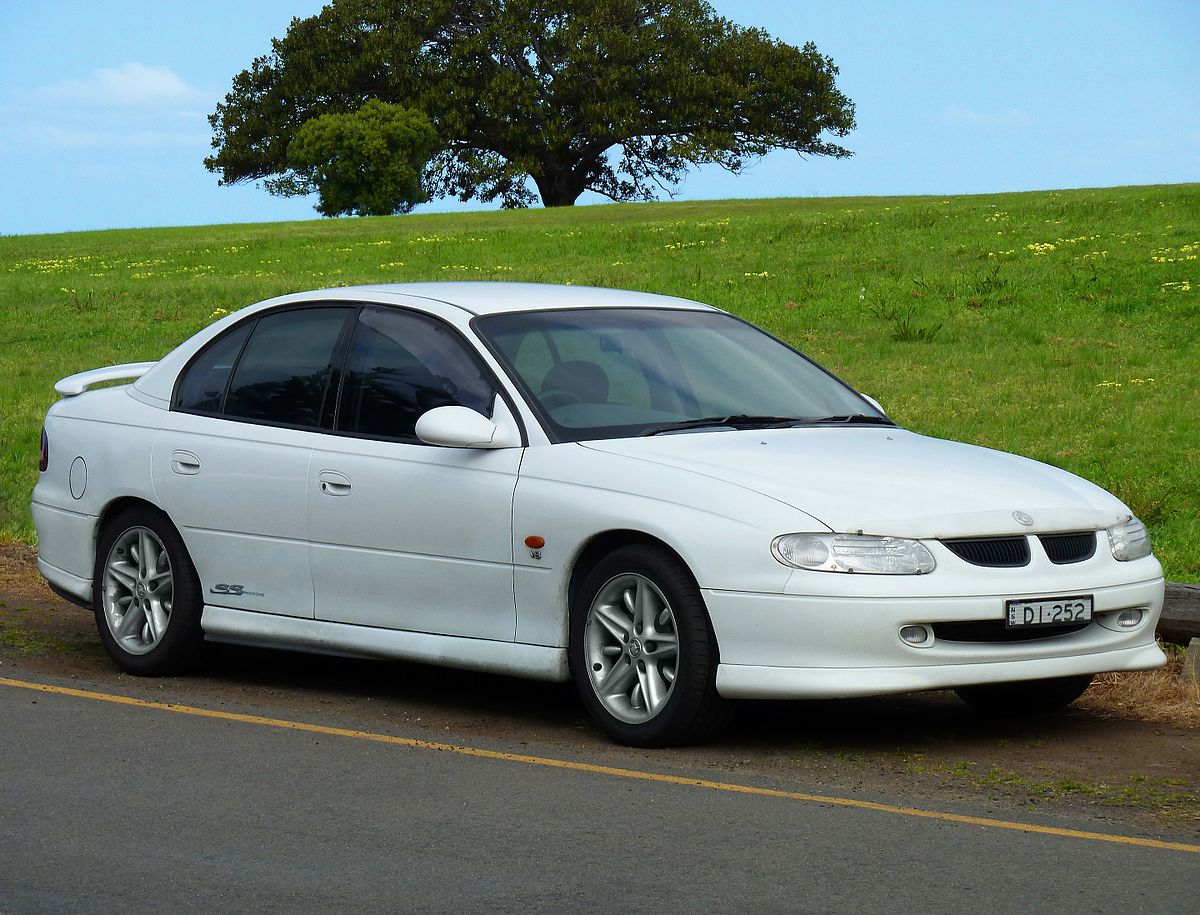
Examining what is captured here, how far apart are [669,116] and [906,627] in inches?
2248

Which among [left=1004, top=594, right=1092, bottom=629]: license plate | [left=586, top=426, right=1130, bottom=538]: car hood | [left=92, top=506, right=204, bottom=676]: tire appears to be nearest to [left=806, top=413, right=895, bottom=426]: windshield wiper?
[left=586, top=426, right=1130, bottom=538]: car hood

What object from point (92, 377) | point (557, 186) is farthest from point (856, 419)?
point (557, 186)

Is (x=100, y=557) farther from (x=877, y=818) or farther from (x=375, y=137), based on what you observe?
(x=375, y=137)

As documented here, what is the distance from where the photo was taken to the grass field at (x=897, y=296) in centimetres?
1557

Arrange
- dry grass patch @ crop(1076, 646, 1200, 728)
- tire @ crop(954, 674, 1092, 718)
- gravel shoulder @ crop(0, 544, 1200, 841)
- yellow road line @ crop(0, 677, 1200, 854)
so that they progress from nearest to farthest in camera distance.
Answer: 1. yellow road line @ crop(0, 677, 1200, 854)
2. gravel shoulder @ crop(0, 544, 1200, 841)
3. tire @ crop(954, 674, 1092, 718)
4. dry grass patch @ crop(1076, 646, 1200, 728)

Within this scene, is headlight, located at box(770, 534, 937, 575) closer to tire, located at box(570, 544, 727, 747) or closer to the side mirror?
tire, located at box(570, 544, 727, 747)

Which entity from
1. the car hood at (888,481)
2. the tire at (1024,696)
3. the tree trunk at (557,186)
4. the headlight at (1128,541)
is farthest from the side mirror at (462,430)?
the tree trunk at (557,186)

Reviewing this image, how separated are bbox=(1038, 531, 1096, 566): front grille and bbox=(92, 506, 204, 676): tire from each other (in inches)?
149

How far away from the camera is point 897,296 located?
2414 cm

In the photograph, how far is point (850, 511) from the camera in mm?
6234

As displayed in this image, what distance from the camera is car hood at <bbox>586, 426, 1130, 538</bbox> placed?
6270 millimetres

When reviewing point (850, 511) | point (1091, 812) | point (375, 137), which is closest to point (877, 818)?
point (1091, 812)

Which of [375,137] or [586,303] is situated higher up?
[375,137]

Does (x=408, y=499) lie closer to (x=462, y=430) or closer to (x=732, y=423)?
(x=462, y=430)
